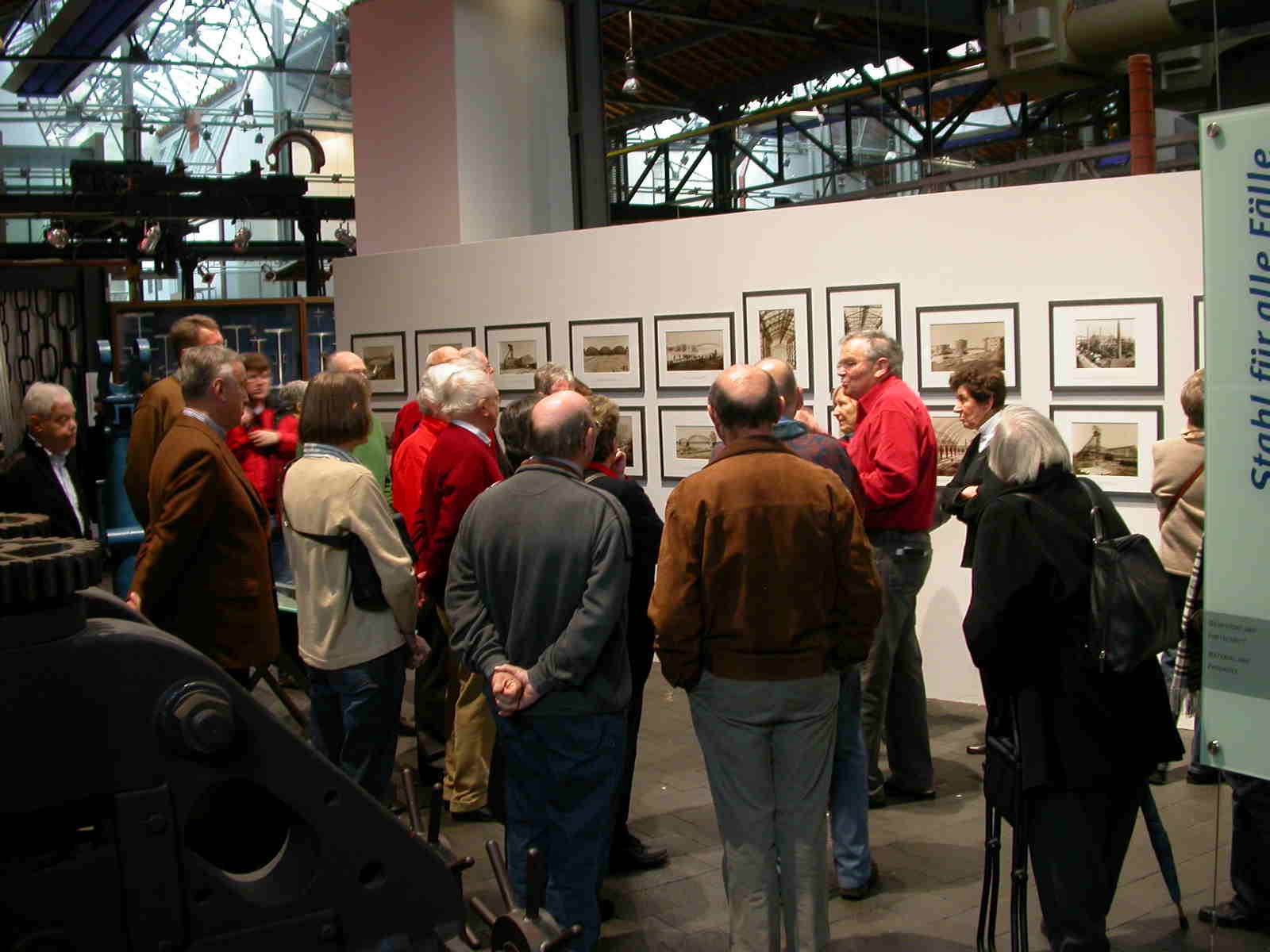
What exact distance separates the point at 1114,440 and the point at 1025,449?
9.64ft

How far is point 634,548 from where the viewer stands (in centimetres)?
389

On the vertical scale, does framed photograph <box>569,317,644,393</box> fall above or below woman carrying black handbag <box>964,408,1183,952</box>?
above

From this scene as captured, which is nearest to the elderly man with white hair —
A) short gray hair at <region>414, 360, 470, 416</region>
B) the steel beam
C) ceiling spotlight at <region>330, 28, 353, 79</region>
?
short gray hair at <region>414, 360, 470, 416</region>

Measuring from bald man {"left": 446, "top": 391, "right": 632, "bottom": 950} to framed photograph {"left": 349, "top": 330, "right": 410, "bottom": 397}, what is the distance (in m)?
5.67

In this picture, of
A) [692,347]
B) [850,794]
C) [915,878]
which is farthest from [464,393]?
[692,347]

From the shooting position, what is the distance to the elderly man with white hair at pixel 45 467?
526cm

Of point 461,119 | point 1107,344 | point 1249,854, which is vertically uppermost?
point 461,119

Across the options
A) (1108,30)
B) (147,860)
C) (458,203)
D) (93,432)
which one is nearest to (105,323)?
(93,432)

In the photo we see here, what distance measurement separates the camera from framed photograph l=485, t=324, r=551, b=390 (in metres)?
8.01

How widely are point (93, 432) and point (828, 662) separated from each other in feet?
31.0

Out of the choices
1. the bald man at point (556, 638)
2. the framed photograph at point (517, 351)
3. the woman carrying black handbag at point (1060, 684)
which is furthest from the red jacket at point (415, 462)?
the framed photograph at point (517, 351)

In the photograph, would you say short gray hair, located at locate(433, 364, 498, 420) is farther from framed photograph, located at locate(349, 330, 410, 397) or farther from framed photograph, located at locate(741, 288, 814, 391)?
framed photograph, located at locate(349, 330, 410, 397)

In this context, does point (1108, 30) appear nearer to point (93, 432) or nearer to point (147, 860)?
point (93, 432)

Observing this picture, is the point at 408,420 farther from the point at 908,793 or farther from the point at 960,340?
the point at 908,793
